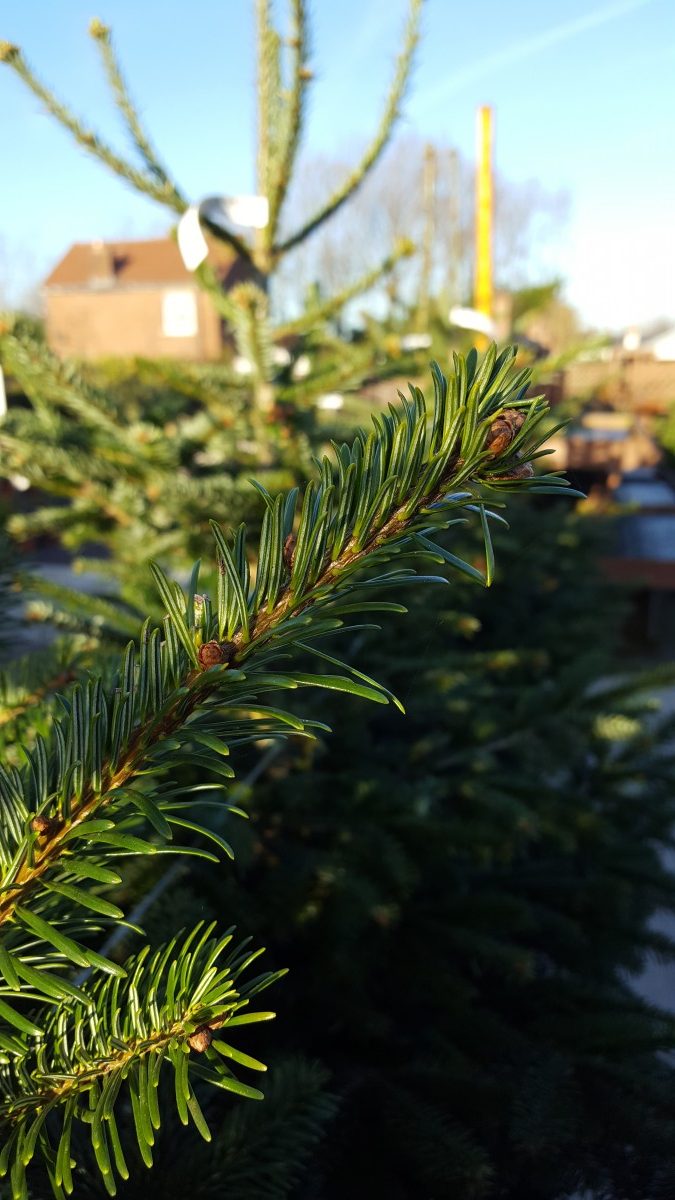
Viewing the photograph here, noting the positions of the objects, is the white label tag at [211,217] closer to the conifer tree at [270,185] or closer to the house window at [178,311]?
the conifer tree at [270,185]

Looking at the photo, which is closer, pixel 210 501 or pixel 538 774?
pixel 210 501

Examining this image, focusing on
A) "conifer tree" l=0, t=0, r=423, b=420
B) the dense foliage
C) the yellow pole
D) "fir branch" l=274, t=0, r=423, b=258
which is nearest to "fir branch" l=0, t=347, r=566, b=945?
the dense foliage

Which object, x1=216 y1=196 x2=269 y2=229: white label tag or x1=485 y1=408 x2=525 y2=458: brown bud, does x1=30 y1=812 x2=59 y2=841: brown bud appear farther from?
x1=216 y1=196 x2=269 y2=229: white label tag

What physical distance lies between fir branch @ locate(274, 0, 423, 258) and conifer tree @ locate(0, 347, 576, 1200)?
2036 mm

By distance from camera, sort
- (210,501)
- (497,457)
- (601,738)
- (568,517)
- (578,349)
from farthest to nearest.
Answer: (568,517), (578,349), (601,738), (210,501), (497,457)

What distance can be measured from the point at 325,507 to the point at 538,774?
193cm

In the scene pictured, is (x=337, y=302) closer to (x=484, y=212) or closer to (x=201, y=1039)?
(x=201, y=1039)

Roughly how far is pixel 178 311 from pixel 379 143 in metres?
29.0

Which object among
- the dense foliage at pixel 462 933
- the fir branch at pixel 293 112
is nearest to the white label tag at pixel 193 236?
the fir branch at pixel 293 112

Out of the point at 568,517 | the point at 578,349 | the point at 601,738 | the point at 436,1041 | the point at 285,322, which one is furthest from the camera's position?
the point at 568,517

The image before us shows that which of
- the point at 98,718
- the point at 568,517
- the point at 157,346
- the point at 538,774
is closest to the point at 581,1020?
the point at 538,774

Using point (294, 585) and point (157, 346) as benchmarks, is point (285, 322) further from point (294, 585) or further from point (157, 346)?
point (157, 346)

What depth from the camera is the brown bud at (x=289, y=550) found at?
0.53 meters

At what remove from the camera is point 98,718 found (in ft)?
1.77
